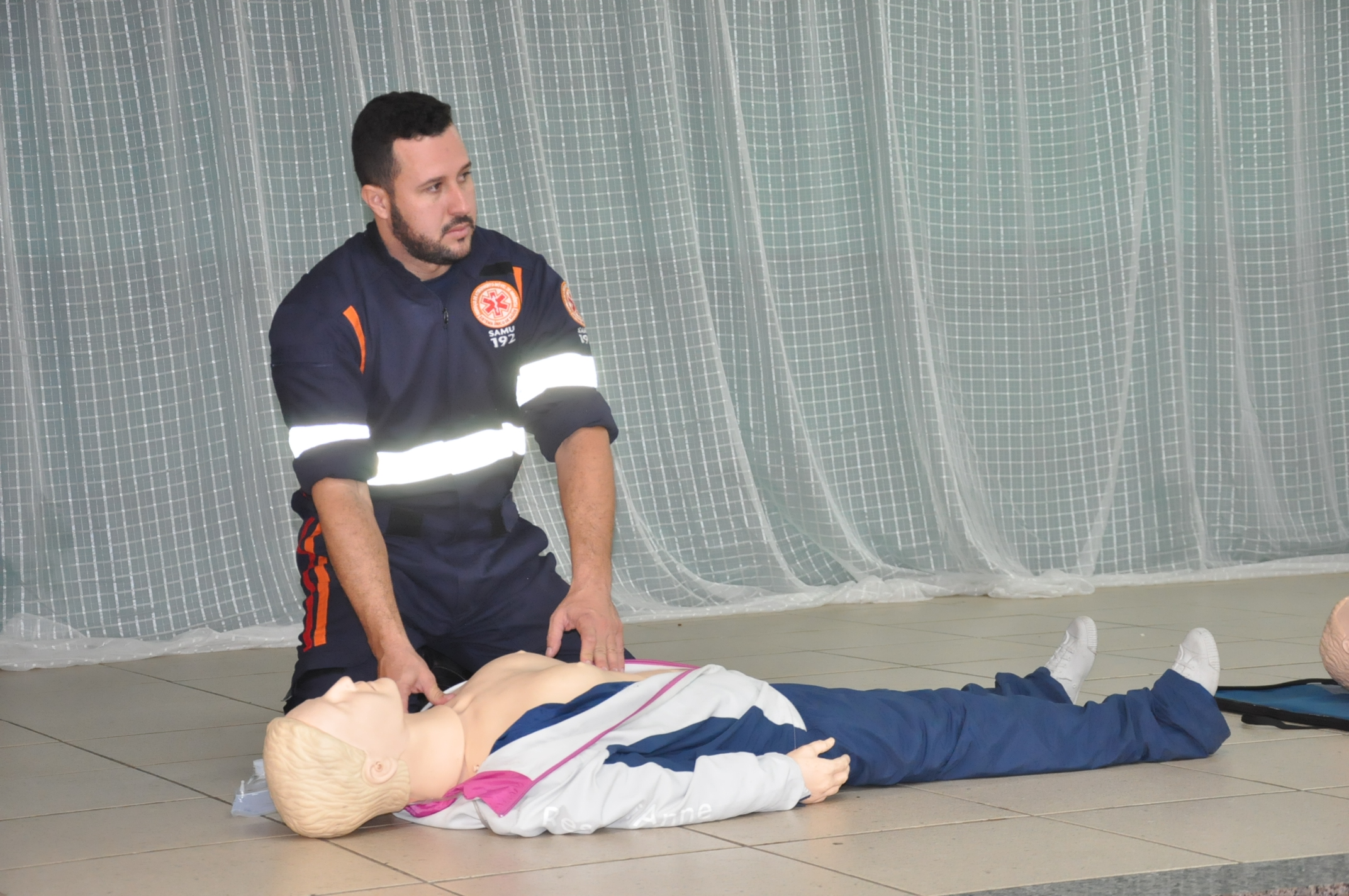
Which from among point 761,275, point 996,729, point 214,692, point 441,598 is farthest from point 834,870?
point 761,275

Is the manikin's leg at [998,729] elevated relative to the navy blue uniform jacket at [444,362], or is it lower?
lower

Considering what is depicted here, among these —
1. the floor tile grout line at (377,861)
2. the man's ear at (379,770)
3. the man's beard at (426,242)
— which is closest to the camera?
the floor tile grout line at (377,861)

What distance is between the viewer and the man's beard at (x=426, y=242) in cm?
227

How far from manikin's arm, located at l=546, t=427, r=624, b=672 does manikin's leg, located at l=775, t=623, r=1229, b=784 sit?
26cm

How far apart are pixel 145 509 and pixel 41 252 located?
0.71 metres

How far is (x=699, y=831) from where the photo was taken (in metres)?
1.89

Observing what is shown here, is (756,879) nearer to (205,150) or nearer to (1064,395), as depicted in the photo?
(205,150)

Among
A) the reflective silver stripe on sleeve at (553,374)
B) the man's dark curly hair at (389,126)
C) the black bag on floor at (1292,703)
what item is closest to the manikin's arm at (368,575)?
the reflective silver stripe on sleeve at (553,374)

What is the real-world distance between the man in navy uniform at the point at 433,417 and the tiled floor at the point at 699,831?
0.35 m

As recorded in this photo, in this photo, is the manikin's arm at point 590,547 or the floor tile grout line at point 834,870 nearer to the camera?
the floor tile grout line at point 834,870

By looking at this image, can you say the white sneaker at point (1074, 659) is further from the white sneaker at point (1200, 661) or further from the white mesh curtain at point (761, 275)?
the white mesh curtain at point (761, 275)

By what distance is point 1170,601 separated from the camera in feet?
13.3

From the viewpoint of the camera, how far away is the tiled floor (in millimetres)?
1668

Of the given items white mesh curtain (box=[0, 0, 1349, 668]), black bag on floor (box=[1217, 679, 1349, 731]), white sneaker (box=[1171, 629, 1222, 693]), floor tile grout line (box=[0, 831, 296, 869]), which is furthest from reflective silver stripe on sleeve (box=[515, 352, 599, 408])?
white mesh curtain (box=[0, 0, 1349, 668])
